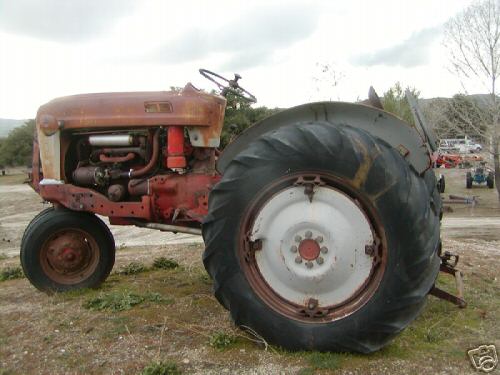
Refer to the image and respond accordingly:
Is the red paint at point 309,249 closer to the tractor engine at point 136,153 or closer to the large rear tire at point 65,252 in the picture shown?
the tractor engine at point 136,153

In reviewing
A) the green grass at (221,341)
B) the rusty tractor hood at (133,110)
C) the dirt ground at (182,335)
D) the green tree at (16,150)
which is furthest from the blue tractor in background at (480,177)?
the green tree at (16,150)

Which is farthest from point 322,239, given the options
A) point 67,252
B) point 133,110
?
point 67,252

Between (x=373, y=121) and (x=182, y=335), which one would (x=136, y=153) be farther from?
(x=373, y=121)

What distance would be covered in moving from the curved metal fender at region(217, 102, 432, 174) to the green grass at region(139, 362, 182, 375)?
1.78 metres

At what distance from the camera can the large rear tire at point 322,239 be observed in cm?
298

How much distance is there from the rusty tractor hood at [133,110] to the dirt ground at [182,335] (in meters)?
1.53

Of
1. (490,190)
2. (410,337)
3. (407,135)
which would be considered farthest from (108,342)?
(490,190)

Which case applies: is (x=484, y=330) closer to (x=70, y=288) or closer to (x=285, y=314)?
(x=285, y=314)

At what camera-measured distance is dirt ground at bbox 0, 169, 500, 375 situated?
304 centimetres

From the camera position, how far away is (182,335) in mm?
3564

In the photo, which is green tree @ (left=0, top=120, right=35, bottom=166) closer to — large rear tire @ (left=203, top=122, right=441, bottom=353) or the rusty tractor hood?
the rusty tractor hood

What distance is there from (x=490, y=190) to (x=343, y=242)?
71.4ft

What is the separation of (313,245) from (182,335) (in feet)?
3.77

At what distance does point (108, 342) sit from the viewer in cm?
348
